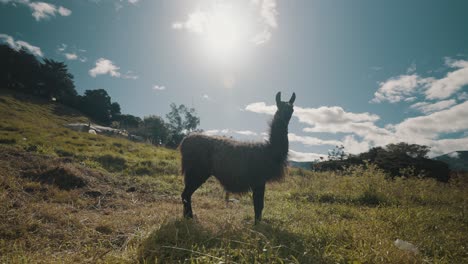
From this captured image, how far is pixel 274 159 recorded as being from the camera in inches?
194

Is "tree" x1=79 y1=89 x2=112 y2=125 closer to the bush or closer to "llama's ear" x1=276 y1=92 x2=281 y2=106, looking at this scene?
the bush

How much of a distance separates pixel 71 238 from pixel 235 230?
7.65ft

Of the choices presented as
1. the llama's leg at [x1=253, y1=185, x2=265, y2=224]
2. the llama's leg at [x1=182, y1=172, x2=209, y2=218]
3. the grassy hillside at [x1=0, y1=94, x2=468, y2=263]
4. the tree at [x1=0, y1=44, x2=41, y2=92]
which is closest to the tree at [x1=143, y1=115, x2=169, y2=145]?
the tree at [x1=0, y1=44, x2=41, y2=92]

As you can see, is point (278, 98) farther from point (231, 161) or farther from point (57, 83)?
point (57, 83)

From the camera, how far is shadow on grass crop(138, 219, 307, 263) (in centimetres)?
232

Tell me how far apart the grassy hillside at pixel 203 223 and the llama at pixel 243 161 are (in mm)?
679

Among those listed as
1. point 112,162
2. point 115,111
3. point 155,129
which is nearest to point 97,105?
point 115,111

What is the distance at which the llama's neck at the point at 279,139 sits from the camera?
191 inches

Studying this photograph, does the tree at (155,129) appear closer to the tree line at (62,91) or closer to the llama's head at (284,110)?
the tree line at (62,91)

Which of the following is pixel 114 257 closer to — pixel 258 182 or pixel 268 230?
pixel 268 230

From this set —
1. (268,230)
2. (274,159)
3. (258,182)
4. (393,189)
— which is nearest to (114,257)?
(268,230)

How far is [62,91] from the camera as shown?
5909cm

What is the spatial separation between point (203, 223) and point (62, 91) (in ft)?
232

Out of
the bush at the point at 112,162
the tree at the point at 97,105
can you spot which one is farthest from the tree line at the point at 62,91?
the bush at the point at 112,162
